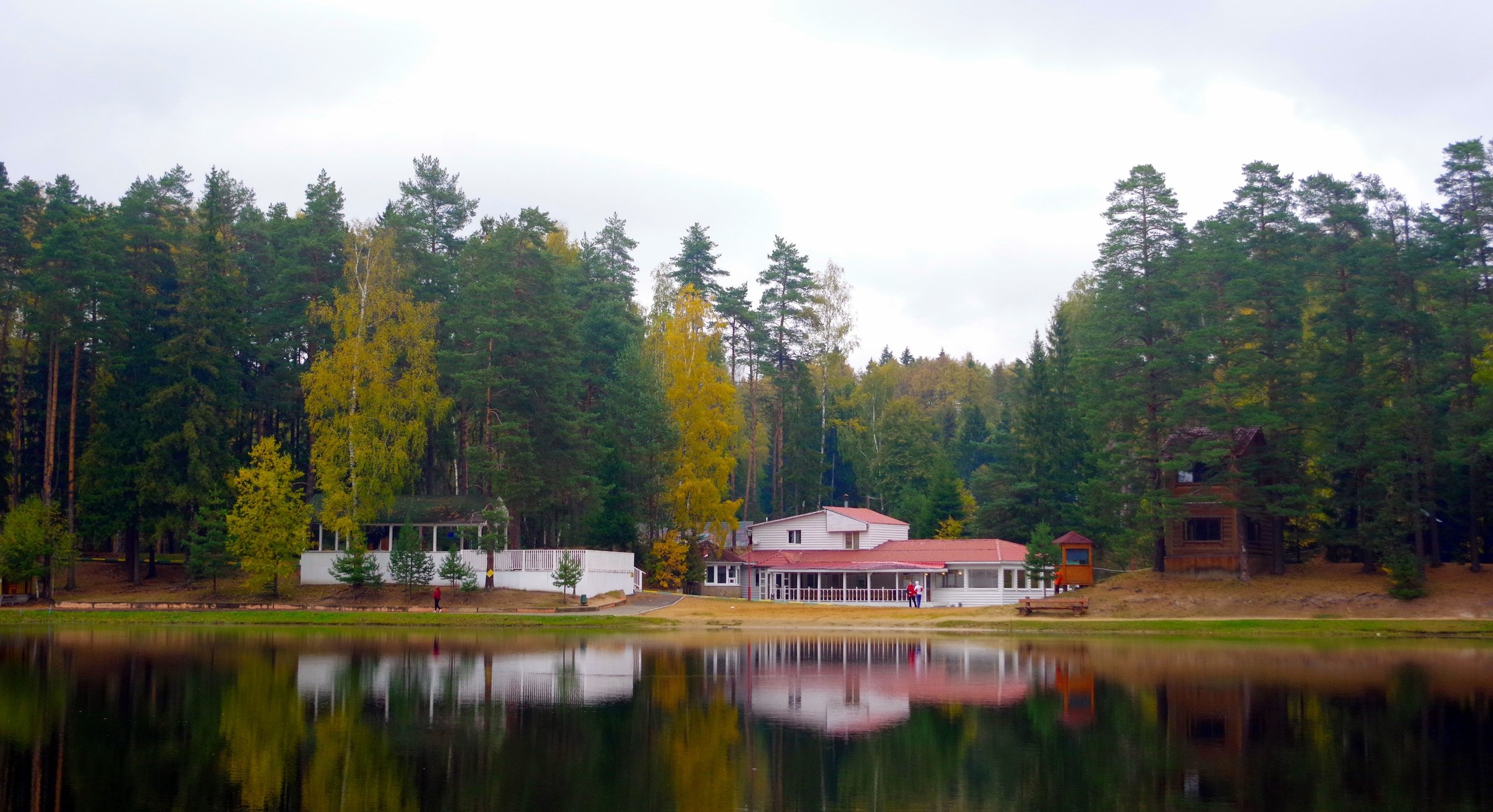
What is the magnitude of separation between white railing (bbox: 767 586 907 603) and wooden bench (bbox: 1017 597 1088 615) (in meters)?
12.6

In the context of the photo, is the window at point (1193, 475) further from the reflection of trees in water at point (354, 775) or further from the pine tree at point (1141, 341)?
the reflection of trees in water at point (354, 775)

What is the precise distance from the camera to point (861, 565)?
6412cm

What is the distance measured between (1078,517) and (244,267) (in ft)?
160

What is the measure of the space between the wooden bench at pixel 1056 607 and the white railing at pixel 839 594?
12556 mm

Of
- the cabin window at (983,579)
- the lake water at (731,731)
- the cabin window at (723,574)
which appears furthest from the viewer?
the cabin window at (723,574)

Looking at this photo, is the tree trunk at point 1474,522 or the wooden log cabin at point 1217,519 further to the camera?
the wooden log cabin at point 1217,519

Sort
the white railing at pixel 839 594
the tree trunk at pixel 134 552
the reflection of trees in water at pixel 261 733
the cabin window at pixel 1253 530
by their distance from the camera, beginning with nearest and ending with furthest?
the reflection of trees in water at pixel 261 733 < the cabin window at pixel 1253 530 < the tree trunk at pixel 134 552 < the white railing at pixel 839 594

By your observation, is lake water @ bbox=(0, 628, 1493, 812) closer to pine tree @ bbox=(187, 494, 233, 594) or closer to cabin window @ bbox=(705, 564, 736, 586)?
pine tree @ bbox=(187, 494, 233, 594)

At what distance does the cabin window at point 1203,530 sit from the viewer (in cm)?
5612

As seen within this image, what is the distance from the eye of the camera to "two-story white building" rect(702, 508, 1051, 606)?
63188mm

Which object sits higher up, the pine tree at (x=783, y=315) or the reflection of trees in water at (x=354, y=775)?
the pine tree at (x=783, y=315)

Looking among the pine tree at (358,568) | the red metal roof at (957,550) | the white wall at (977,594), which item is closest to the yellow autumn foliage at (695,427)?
the red metal roof at (957,550)

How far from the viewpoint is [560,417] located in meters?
56.8

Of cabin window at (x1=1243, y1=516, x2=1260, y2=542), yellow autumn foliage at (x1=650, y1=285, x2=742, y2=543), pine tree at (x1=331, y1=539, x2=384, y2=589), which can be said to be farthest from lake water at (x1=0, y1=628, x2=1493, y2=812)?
yellow autumn foliage at (x1=650, y1=285, x2=742, y2=543)
